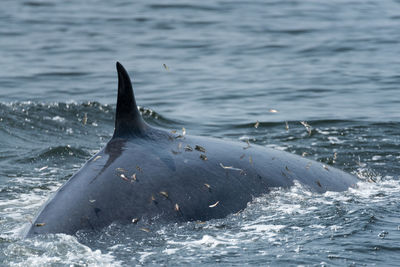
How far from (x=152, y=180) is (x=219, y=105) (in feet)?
29.8

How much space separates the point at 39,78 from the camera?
1844 centimetres

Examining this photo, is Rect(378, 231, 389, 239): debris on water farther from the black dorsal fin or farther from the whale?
the black dorsal fin

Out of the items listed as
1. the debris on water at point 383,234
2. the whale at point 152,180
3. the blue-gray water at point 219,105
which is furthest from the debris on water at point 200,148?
the debris on water at point 383,234

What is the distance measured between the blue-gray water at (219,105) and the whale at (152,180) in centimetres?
10

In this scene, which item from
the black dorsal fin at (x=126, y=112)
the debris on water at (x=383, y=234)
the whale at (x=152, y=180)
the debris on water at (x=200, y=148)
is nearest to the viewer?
the whale at (x=152, y=180)

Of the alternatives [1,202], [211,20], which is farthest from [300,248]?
[211,20]

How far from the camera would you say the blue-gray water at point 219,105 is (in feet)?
20.0

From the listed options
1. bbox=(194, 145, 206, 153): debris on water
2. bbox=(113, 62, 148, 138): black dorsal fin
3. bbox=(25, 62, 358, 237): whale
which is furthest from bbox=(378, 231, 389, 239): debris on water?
bbox=(113, 62, 148, 138): black dorsal fin

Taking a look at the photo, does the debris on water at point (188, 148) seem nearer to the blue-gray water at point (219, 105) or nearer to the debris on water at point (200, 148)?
the debris on water at point (200, 148)

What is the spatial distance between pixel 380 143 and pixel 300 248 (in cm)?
582

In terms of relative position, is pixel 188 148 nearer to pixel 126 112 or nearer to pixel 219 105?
pixel 126 112

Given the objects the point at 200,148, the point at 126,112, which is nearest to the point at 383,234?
the point at 200,148

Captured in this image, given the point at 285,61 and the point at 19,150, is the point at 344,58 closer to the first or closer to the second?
the point at 285,61

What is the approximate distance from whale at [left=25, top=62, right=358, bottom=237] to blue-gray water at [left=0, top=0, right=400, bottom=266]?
104mm
